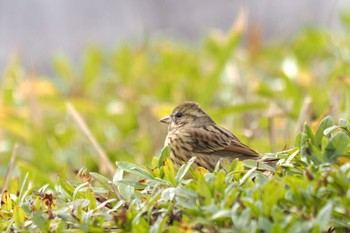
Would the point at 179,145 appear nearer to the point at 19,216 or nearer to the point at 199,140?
the point at 199,140

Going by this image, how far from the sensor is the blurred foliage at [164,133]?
2.15 meters

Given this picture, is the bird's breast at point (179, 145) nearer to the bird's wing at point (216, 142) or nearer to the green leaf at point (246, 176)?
the bird's wing at point (216, 142)

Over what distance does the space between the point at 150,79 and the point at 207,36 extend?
0.77 m

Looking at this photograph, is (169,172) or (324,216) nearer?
(324,216)

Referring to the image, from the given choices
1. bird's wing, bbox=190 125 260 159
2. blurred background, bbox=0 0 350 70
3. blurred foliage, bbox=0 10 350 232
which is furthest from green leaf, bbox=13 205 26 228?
blurred background, bbox=0 0 350 70

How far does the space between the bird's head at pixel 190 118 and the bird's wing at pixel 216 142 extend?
53mm

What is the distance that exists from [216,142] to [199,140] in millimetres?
120

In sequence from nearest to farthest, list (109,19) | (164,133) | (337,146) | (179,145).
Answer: (337,146) < (179,145) < (164,133) < (109,19)

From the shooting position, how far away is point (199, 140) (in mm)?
4281

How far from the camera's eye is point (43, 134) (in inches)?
195

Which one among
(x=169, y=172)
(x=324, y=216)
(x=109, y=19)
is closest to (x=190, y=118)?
(x=169, y=172)

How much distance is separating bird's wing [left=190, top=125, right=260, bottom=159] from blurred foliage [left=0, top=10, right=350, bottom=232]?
72 mm

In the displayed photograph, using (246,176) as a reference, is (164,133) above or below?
below

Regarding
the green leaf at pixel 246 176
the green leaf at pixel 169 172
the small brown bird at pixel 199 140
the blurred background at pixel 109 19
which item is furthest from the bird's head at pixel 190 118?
the blurred background at pixel 109 19
